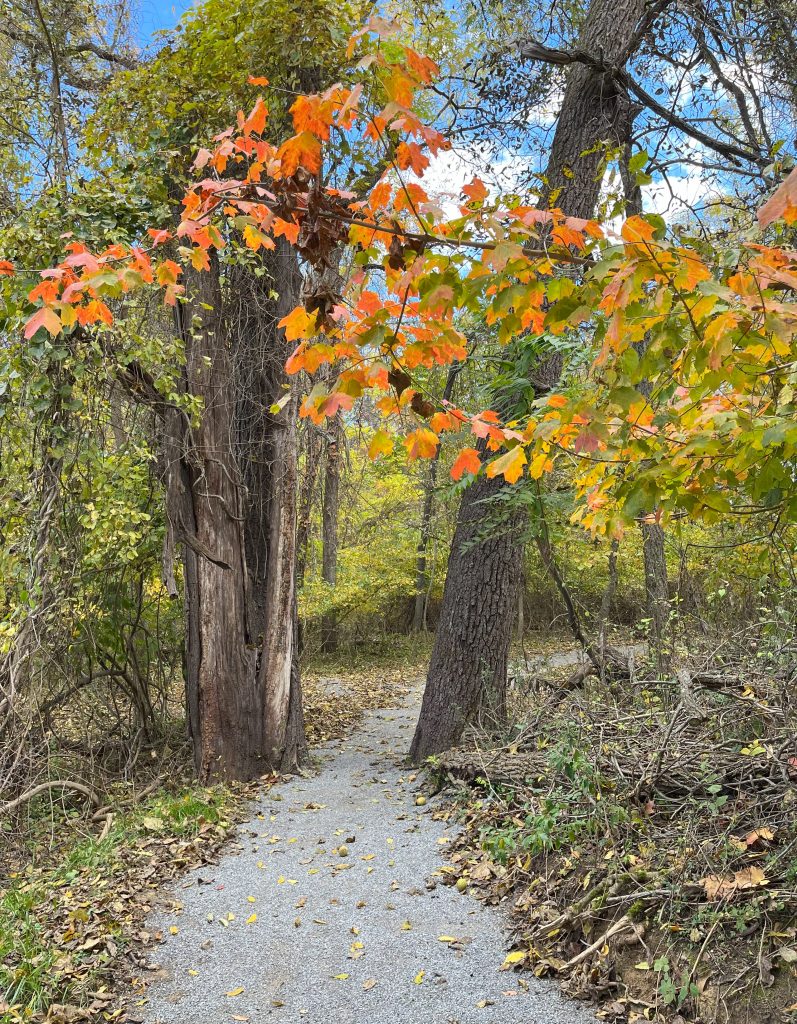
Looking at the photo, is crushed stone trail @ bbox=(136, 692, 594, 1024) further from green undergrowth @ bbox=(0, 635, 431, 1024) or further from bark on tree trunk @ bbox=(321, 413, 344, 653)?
bark on tree trunk @ bbox=(321, 413, 344, 653)

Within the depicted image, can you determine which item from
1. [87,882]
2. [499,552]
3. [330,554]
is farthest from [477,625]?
[330,554]

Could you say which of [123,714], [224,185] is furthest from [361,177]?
[123,714]

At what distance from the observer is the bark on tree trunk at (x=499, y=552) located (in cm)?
602

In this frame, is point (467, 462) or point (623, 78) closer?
point (467, 462)

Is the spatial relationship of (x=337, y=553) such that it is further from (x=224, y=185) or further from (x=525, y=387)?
(x=224, y=185)

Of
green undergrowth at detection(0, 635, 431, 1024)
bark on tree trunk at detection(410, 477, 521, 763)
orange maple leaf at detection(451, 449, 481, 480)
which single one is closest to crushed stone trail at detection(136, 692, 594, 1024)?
green undergrowth at detection(0, 635, 431, 1024)

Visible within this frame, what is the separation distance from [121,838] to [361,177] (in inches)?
236

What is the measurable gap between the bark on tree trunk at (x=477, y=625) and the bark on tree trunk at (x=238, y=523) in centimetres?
162

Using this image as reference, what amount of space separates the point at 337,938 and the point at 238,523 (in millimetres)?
3735

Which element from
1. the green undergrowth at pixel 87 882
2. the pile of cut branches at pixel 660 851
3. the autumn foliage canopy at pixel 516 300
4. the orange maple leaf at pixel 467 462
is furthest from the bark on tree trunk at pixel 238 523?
the orange maple leaf at pixel 467 462

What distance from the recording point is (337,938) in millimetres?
3754

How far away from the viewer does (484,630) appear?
20.4 feet

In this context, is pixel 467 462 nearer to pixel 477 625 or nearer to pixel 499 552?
pixel 499 552

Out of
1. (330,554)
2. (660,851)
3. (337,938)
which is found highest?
(330,554)
